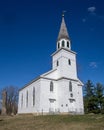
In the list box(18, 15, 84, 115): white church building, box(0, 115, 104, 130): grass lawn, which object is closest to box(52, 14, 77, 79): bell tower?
box(18, 15, 84, 115): white church building

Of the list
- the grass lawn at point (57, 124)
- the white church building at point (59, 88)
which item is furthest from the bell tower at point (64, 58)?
the grass lawn at point (57, 124)

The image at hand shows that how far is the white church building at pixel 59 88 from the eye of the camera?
30672 mm

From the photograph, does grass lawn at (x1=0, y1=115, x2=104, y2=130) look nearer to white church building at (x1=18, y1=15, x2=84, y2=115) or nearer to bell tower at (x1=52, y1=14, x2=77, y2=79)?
white church building at (x1=18, y1=15, x2=84, y2=115)

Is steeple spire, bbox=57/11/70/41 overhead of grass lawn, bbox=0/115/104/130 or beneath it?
overhead

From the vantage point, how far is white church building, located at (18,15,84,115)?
3067cm

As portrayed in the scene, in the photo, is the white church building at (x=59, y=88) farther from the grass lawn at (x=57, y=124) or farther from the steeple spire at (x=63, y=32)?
the grass lawn at (x=57, y=124)

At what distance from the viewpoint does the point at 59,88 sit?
3244 centimetres

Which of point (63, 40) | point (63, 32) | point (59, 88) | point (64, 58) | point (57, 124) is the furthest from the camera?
point (63, 32)

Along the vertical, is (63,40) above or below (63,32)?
below

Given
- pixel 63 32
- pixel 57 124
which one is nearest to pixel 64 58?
pixel 63 32

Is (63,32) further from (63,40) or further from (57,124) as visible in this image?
(57,124)

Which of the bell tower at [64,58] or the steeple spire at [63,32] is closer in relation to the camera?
the bell tower at [64,58]

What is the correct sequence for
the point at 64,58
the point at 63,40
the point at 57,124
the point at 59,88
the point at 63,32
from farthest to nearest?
the point at 63,32 < the point at 63,40 < the point at 64,58 < the point at 59,88 < the point at 57,124

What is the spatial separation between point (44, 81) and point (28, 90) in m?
7.42
